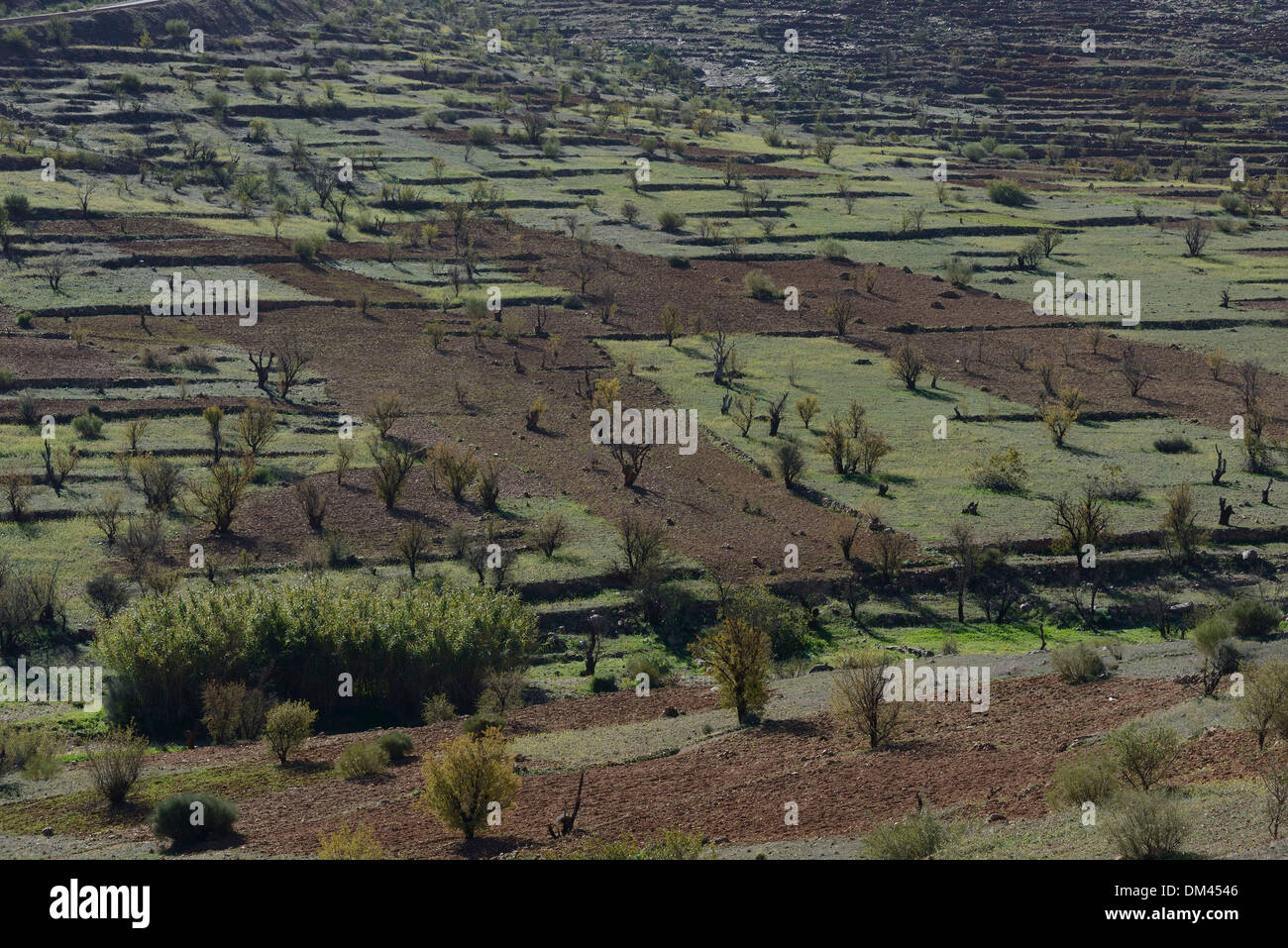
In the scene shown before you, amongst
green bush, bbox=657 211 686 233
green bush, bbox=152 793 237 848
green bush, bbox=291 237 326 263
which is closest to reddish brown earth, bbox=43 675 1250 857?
green bush, bbox=152 793 237 848

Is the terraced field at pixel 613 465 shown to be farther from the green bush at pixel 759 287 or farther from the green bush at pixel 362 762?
the green bush at pixel 759 287

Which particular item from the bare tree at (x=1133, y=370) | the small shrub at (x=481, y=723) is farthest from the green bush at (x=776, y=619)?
the bare tree at (x=1133, y=370)

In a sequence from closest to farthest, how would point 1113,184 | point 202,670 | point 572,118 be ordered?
point 202,670 < point 1113,184 < point 572,118

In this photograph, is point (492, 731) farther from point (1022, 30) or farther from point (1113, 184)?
point (1022, 30)

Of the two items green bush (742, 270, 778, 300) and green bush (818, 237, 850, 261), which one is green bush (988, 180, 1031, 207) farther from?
green bush (742, 270, 778, 300)
